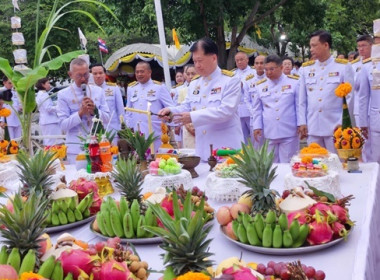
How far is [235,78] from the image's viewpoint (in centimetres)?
371

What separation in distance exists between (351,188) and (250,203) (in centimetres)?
91

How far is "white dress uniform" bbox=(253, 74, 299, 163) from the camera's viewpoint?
5.04m

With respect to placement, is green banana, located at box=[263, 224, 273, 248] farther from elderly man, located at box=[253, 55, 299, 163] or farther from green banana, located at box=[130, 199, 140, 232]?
elderly man, located at box=[253, 55, 299, 163]

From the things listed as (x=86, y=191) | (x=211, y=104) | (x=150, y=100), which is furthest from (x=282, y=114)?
(x=86, y=191)

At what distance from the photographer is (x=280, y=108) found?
5070 mm

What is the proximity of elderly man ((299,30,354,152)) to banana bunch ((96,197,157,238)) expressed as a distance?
10.5 ft

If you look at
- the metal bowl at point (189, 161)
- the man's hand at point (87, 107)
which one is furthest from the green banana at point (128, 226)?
the man's hand at point (87, 107)

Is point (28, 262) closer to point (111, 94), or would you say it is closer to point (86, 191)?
point (86, 191)

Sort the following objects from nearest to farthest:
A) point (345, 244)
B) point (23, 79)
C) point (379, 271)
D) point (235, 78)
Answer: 1. point (345, 244)
2. point (379, 271)
3. point (23, 79)
4. point (235, 78)

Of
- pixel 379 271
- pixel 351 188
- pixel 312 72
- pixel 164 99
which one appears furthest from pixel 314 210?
pixel 164 99

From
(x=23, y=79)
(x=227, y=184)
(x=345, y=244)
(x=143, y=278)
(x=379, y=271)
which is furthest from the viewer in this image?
(x=23, y=79)

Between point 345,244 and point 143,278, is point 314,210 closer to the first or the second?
point 345,244

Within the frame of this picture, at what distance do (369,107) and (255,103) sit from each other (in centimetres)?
120

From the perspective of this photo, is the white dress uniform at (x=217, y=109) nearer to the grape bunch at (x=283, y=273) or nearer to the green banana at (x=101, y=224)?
the green banana at (x=101, y=224)
